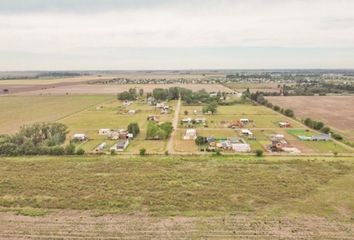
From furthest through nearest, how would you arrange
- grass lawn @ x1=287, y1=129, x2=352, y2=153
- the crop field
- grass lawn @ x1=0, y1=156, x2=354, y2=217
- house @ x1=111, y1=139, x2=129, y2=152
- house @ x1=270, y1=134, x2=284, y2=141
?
house @ x1=270, y1=134, x2=284, y2=141, house @ x1=111, y1=139, x2=129, y2=152, grass lawn @ x1=287, y1=129, x2=352, y2=153, grass lawn @ x1=0, y1=156, x2=354, y2=217, the crop field

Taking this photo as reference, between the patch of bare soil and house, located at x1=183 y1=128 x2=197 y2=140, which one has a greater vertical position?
house, located at x1=183 y1=128 x2=197 y2=140

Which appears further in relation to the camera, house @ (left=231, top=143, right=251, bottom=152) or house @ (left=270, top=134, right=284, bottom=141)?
house @ (left=270, top=134, right=284, bottom=141)

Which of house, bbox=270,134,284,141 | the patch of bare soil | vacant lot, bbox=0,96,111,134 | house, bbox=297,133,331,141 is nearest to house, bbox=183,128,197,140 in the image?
house, bbox=270,134,284,141

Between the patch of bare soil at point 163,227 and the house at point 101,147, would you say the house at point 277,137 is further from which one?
the patch of bare soil at point 163,227

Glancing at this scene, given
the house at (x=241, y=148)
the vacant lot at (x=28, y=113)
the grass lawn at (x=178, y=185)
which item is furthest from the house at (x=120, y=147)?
the vacant lot at (x=28, y=113)

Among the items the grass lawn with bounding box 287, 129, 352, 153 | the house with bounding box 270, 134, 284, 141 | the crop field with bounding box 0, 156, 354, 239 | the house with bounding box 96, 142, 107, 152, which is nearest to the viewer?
the crop field with bounding box 0, 156, 354, 239

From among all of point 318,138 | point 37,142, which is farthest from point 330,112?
point 37,142

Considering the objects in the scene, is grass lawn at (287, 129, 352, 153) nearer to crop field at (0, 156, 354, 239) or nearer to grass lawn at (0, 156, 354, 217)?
crop field at (0, 156, 354, 239)
